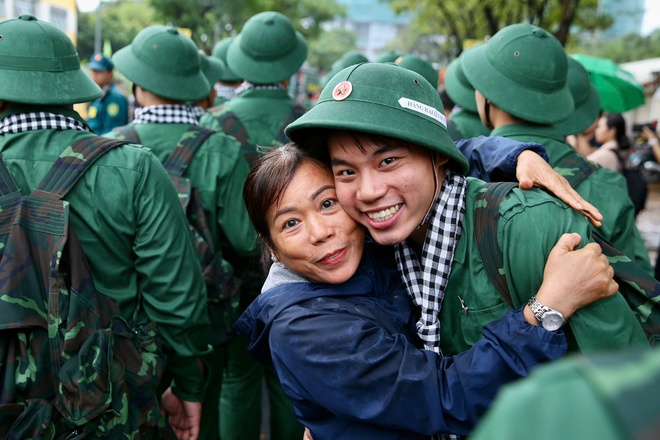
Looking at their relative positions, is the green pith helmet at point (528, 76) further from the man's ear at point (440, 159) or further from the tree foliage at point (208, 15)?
the tree foliage at point (208, 15)

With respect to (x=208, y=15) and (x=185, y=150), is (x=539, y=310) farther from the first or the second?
(x=208, y=15)

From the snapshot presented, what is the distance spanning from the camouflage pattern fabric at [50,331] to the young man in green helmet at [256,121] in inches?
58.1

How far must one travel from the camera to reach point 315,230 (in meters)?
1.78

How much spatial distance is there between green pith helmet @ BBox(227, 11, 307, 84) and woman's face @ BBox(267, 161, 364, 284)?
9.66 feet

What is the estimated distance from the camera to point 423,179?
1.76 metres

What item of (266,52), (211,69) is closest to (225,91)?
(211,69)

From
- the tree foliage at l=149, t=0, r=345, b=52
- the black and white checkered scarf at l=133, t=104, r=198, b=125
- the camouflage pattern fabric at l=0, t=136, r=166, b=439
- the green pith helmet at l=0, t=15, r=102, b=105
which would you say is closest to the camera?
the camouflage pattern fabric at l=0, t=136, r=166, b=439

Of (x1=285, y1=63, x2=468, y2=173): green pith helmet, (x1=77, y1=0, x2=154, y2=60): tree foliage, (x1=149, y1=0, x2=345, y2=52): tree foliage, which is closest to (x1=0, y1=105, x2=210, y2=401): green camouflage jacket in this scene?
(x1=285, y1=63, x2=468, y2=173): green pith helmet

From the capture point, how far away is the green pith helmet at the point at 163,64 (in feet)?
11.6

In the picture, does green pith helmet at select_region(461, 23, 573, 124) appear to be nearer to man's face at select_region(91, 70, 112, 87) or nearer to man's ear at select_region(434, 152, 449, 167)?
man's ear at select_region(434, 152, 449, 167)

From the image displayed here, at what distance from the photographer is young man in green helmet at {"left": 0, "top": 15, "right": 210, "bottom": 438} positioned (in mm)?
2277

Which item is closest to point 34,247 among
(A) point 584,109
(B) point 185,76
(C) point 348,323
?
(C) point 348,323

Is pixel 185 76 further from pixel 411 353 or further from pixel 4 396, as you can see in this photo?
pixel 411 353

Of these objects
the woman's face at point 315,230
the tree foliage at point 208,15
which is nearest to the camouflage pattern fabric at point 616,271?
the woman's face at point 315,230
